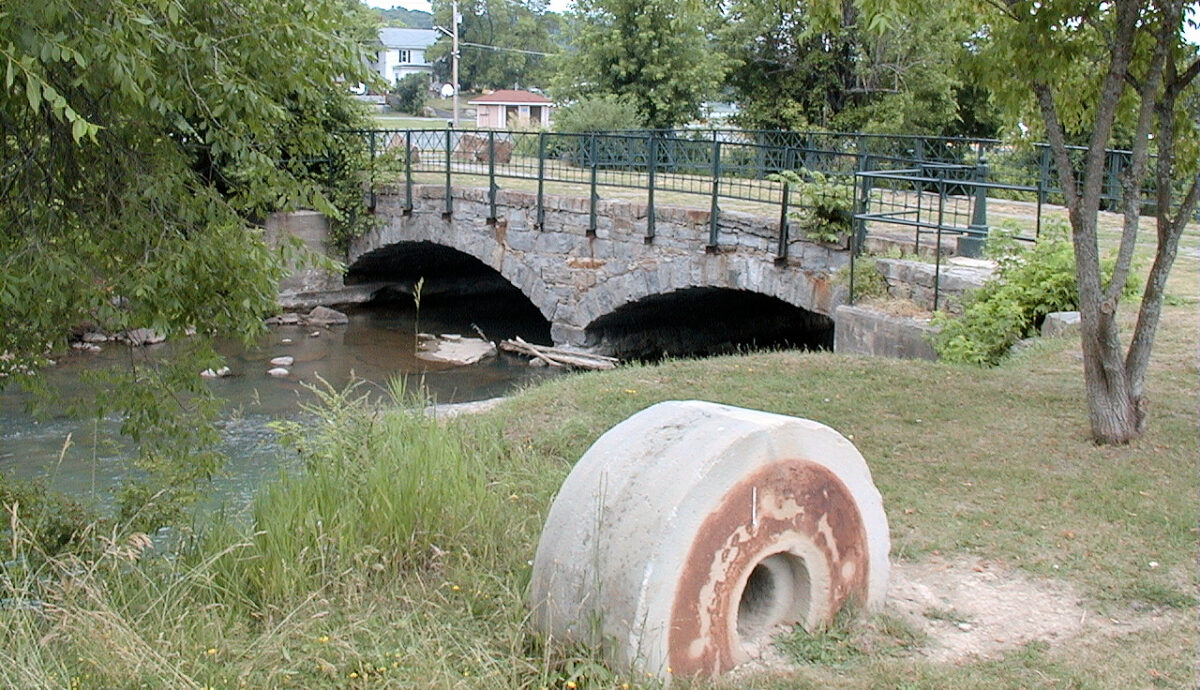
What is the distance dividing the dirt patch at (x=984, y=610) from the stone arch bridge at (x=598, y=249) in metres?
8.07

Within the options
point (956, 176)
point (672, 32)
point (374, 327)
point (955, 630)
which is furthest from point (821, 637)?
point (672, 32)

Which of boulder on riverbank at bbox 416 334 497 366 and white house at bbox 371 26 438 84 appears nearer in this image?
boulder on riverbank at bbox 416 334 497 366

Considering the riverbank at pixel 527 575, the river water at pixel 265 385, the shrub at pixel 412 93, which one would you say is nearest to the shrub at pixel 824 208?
the river water at pixel 265 385

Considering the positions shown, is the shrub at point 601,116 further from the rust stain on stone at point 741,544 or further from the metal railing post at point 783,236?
the rust stain on stone at point 741,544

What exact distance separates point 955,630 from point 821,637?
58 cm

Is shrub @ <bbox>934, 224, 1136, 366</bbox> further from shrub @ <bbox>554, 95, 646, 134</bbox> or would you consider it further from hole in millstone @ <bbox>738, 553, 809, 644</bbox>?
A: shrub @ <bbox>554, 95, 646, 134</bbox>

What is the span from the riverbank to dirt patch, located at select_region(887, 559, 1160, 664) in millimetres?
13

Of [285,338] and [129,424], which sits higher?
[129,424]

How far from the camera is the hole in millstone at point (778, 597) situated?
4297 millimetres

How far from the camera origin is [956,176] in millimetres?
18188

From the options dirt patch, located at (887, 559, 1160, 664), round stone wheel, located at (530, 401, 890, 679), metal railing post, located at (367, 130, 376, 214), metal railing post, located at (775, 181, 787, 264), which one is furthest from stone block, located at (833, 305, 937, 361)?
metal railing post, located at (367, 130, 376, 214)

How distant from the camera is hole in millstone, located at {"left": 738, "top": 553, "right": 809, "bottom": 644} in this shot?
430cm

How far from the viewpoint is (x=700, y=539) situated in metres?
3.88

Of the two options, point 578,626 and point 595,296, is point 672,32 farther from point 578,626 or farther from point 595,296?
point 578,626
